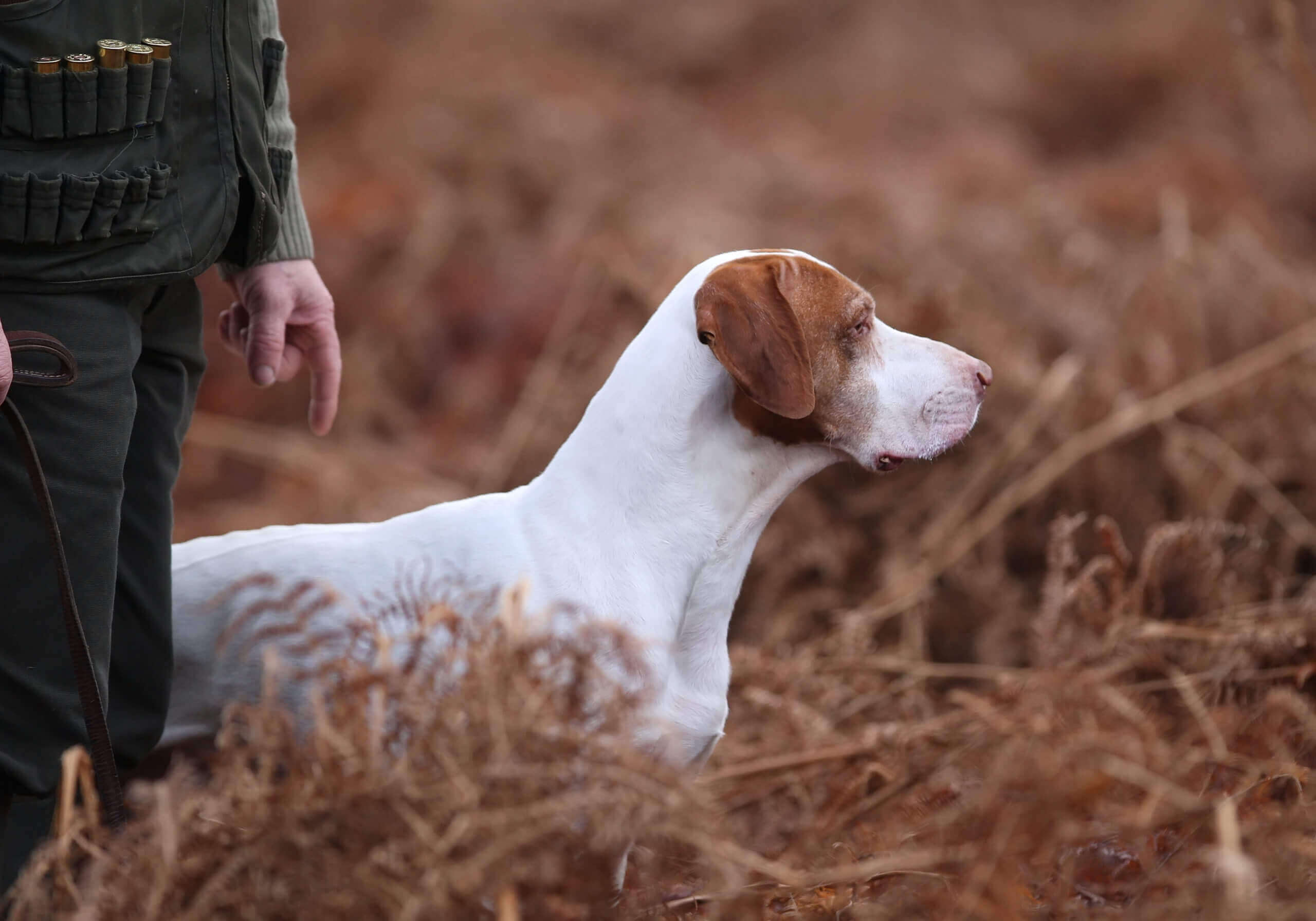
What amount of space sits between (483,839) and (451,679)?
0.25 meters

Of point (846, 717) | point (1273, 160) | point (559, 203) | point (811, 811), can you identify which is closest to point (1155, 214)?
point (1273, 160)

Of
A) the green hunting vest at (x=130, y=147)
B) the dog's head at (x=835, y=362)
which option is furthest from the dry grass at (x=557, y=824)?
the green hunting vest at (x=130, y=147)

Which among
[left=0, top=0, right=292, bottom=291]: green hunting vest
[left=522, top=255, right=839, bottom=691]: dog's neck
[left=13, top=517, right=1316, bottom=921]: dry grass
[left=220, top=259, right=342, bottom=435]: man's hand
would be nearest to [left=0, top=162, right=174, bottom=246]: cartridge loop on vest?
[left=0, top=0, right=292, bottom=291]: green hunting vest

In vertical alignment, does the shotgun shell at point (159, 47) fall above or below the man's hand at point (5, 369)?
above

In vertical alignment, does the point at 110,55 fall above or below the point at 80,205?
above

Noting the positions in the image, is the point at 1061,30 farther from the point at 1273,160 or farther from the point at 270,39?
the point at 270,39

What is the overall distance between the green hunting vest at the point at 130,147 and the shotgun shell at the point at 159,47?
12 millimetres

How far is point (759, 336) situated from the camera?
2.37 m

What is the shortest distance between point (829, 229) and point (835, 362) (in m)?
5.89

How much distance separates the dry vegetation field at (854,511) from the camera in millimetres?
1837

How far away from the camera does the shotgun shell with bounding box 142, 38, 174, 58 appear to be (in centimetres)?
218

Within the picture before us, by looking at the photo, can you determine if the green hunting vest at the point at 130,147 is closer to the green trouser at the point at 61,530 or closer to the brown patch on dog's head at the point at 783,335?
the green trouser at the point at 61,530

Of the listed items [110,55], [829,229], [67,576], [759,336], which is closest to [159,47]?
[110,55]

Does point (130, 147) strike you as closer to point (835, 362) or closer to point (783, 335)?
point (783, 335)
